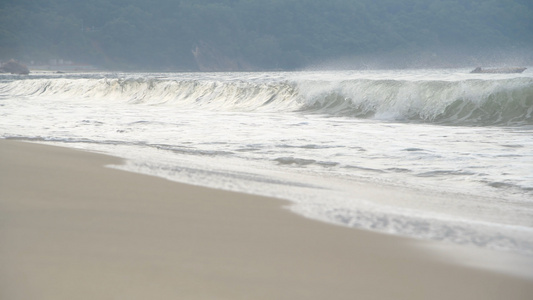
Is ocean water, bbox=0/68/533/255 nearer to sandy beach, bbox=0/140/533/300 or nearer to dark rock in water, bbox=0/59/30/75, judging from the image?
sandy beach, bbox=0/140/533/300

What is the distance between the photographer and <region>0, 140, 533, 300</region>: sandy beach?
2211mm

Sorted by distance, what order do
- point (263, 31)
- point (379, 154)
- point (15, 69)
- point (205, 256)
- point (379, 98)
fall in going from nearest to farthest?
point (205, 256), point (379, 154), point (379, 98), point (15, 69), point (263, 31)

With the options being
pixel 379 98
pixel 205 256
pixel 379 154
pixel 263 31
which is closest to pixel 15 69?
pixel 263 31

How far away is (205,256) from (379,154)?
4195 millimetres

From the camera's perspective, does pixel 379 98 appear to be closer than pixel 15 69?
Yes

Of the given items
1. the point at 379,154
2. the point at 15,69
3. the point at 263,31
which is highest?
the point at 263,31

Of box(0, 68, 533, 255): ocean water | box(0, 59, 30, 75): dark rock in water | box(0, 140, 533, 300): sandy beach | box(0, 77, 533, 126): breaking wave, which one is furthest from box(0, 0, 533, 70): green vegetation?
box(0, 140, 533, 300): sandy beach

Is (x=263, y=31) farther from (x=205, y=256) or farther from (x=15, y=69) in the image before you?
(x=205, y=256)

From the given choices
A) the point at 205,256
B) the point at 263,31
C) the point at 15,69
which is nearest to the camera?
the point at 205,256

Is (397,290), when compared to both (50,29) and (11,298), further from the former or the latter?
(50,29)

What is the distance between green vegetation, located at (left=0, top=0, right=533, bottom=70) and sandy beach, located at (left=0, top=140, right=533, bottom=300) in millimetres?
73755

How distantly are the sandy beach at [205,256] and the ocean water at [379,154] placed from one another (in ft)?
→ 1.33

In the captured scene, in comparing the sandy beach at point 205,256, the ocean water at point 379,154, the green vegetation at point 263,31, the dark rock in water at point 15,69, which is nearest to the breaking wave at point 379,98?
the ocean water at point 379,154

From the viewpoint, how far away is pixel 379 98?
14242 millimetres
